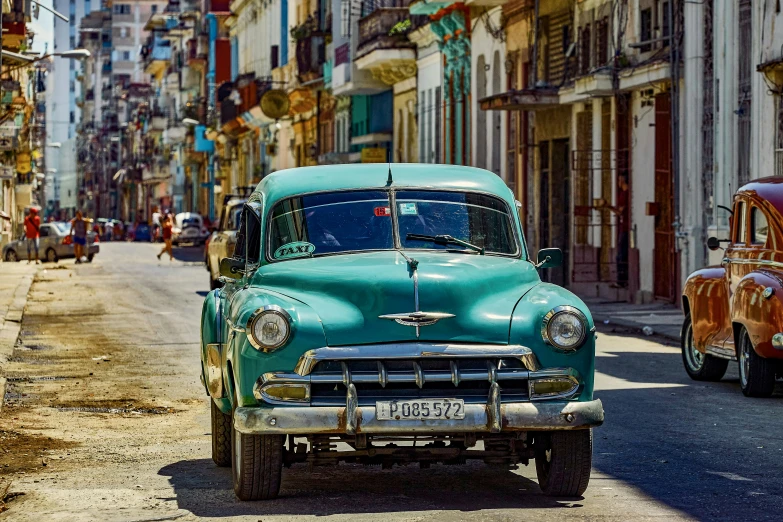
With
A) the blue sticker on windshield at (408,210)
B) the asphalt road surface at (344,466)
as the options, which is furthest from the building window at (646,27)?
the blue sticker on windshield at (408,210)

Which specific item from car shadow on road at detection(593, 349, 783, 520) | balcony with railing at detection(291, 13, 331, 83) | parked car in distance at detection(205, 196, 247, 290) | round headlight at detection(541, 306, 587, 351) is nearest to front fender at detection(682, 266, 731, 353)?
car shadow on road at detection(593, 349, 783, 520)

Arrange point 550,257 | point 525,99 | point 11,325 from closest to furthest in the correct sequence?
point 550,257
point 11,325
point 525,99

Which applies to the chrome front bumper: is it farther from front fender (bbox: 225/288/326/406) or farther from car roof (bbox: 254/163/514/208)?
car roof (bbox: 254/163/514/208)

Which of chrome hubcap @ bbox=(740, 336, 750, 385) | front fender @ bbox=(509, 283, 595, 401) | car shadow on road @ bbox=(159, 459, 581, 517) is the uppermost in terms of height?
front fender @ bbox=(509, 283, 595, 401)

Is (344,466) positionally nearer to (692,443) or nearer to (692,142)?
(692,443)

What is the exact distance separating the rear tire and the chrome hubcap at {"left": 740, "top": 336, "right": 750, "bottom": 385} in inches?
219

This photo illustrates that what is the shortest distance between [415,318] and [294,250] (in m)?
1.34

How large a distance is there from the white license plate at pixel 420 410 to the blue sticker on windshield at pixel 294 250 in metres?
1.52

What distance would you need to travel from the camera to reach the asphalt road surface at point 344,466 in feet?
29.5

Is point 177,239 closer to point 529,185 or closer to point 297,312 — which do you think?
point 529,185

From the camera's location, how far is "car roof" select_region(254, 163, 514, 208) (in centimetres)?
1030

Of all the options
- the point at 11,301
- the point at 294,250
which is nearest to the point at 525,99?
the point at 11,301

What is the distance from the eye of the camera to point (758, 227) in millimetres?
14953

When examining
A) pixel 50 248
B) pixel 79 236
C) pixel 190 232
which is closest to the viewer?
A: pixel 79 236
